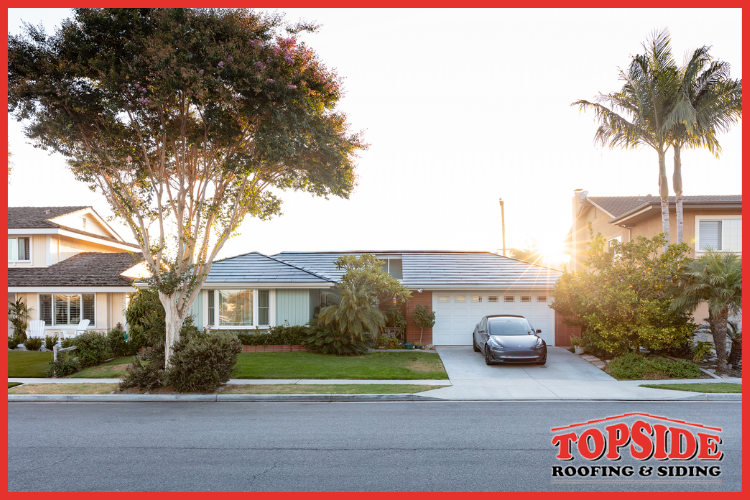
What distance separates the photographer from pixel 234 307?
19.1 m

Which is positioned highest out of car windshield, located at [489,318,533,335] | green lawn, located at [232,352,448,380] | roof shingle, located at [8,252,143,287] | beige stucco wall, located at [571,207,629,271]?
beige stucco wall, located at [571,207,629,271]

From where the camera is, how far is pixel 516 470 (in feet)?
20.2

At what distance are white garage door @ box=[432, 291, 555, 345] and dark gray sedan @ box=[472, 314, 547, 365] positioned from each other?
10.6 ft

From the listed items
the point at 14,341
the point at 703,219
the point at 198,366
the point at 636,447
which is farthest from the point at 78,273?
the point at 703,219

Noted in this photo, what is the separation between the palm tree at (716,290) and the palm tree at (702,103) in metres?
3.69

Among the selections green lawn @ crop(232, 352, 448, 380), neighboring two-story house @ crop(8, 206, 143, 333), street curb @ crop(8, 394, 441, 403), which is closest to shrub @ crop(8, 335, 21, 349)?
neighboring two-story house @ crop(8, 206, 143, 333)

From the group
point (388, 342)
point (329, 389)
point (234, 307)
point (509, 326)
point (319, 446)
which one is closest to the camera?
point (319, 446)

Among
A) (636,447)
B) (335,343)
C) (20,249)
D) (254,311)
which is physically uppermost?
(20,249)

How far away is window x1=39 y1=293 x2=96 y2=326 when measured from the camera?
2150 centimetres

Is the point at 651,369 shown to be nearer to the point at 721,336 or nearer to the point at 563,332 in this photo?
the point at 721,336

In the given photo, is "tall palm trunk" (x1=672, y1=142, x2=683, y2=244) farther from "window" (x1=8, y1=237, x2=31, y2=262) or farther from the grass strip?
"window" (x1=8, y1=237, x2=31, y2=262)

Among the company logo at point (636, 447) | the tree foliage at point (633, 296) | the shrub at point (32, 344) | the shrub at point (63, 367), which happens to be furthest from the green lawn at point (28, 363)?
the tree foliage at point (633, 296)

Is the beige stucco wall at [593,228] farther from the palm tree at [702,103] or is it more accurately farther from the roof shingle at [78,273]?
the roof shingle at [78,273]

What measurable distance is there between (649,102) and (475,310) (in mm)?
10225
